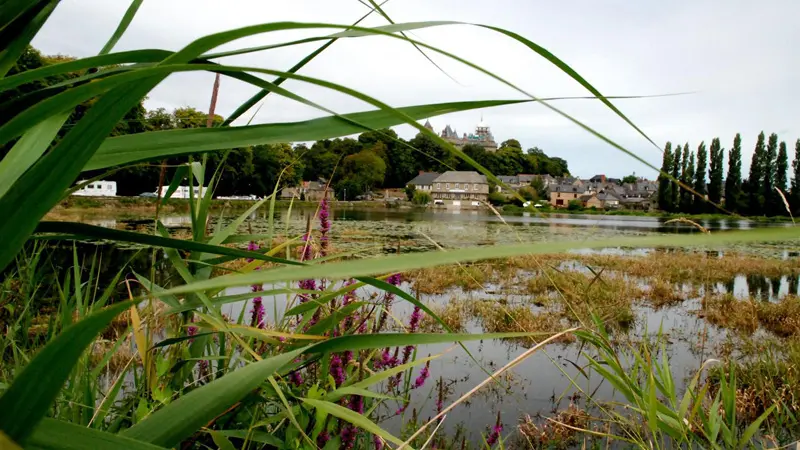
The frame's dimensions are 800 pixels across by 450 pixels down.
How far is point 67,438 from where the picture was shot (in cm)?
36

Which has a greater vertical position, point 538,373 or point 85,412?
point 85,412

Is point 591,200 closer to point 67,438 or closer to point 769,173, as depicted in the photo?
point 769,173

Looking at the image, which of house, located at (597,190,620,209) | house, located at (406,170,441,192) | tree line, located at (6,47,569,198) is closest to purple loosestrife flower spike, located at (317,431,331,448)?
tree line, located at (6,47,569,198)

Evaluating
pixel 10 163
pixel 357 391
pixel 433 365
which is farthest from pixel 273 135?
pixel 433 365

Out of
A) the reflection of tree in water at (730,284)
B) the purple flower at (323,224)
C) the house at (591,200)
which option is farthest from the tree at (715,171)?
the purple flower at (323,224)

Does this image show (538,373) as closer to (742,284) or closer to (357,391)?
A: (357,391)

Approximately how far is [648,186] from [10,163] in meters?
97.1


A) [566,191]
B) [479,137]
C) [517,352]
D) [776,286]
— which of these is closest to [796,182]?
[566,191]

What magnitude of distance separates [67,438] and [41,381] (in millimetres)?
65

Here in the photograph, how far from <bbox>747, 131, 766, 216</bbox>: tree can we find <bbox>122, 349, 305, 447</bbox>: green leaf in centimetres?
5589

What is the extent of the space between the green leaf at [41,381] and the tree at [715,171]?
5846 cm

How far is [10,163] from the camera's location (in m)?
0.50

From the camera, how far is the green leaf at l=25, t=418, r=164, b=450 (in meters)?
0.36

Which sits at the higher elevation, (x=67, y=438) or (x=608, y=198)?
(x=608, y=198)
